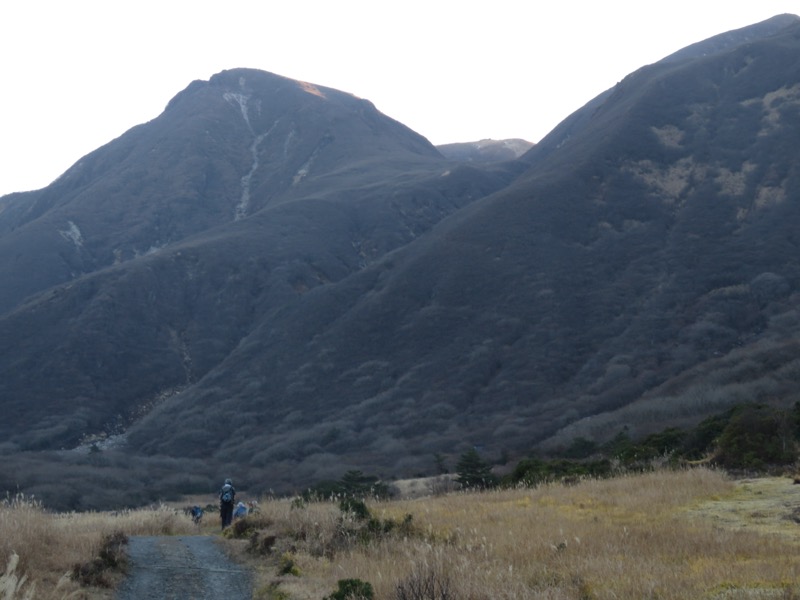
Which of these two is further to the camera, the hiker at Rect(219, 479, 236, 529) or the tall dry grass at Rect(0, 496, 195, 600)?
the hiker at Rect(219, 479, 236, 529)

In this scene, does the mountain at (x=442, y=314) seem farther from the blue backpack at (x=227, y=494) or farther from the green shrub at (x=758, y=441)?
the blue backpack at (x=227, y=494)

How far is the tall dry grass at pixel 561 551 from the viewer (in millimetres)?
7453

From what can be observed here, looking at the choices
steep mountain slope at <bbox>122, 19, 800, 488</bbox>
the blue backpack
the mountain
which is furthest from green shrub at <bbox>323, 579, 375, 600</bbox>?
steep mountain slope at <bbox>122, 19, 800, 488</bbox>

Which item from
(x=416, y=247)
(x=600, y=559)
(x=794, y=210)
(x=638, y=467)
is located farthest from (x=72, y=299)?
(x=600, y=559)

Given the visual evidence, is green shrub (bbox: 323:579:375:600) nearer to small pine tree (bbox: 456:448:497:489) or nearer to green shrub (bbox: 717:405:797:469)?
green shrub (bbox: 717:405:797:469)

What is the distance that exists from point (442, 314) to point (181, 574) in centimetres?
7984

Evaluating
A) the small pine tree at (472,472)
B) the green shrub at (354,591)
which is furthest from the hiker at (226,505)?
the green shrub at (354,591)

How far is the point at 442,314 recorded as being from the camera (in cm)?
9144

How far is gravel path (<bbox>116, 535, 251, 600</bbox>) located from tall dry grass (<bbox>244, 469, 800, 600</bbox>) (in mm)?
582

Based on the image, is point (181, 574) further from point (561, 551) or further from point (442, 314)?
point (442, 314)

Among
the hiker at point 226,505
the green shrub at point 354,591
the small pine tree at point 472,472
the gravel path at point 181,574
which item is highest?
the green shrub at point 354,591

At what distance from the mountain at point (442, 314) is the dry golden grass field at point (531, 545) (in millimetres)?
33863

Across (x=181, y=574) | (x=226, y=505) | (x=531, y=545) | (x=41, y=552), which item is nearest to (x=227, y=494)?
(x=226, y=505)

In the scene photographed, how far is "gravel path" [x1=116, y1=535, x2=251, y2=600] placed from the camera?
1056cm
